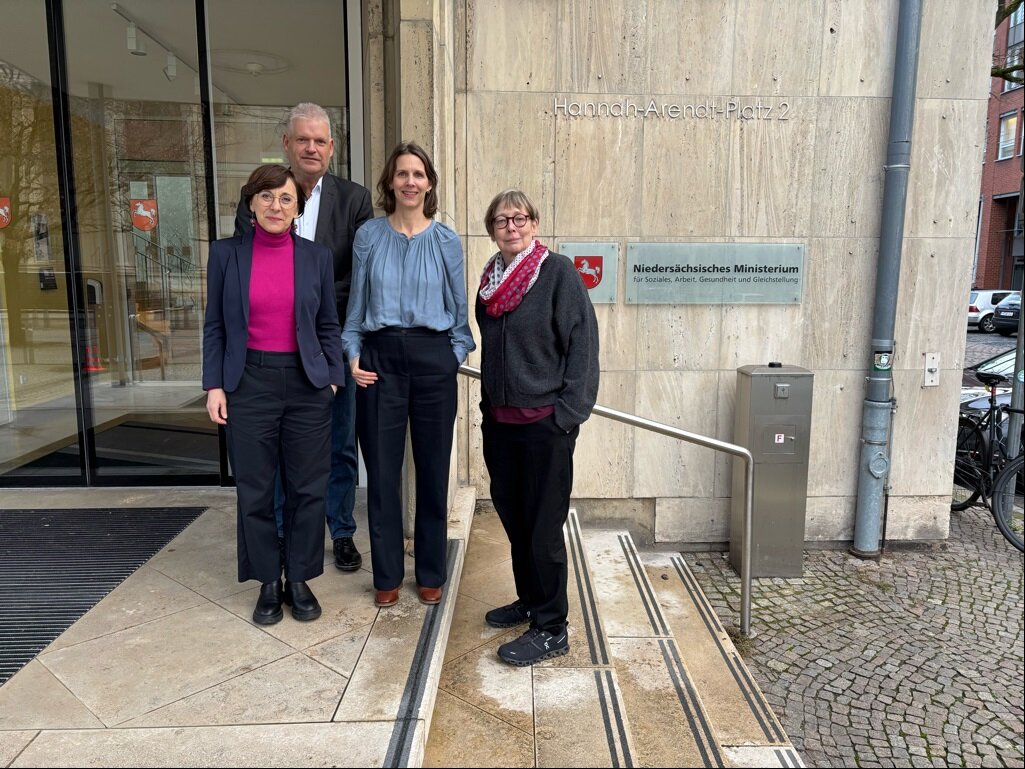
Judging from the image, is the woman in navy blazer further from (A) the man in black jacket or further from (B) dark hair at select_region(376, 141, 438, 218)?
(B) dark hair at select_region(376, 141, 438, 218)

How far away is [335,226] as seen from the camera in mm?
3053

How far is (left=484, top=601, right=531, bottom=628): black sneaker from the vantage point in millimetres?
3109

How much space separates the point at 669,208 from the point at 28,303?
15.3ft

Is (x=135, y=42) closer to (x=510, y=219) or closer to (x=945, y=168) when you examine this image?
(x=510, y=219)

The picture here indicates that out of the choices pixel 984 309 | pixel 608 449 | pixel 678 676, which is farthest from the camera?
pixel 984 309

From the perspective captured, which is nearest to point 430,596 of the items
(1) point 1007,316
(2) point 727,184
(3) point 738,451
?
(3) point 738,451

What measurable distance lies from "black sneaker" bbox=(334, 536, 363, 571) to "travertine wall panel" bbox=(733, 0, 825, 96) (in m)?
3.96

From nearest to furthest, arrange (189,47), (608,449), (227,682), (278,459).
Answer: (227,682)
(278,459)
(189,47)
(608,449)

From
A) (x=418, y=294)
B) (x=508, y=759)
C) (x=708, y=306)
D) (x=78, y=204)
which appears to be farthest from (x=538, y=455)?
(x=78, y=204)

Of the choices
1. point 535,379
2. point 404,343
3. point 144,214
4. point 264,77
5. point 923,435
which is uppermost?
point 264,77

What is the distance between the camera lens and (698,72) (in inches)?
191

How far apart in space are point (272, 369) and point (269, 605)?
987mm

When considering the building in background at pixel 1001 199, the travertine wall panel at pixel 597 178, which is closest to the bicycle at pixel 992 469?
the travertine wall panel at pixel 597 178

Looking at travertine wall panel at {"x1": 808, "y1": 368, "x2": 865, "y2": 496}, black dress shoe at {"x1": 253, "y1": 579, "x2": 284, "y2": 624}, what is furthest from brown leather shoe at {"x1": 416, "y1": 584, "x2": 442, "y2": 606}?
travertine wall panel at {"x1": 808, "y1": 368, "x2": 865, "y2": 496}
